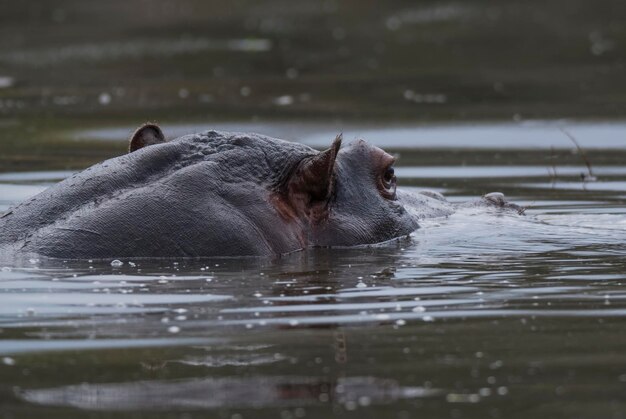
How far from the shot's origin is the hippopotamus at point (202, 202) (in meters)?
6.96

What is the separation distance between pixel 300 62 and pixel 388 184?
14292mm

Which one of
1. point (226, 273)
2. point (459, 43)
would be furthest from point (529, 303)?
point (459, 43)

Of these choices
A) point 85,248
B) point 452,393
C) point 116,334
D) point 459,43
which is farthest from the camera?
point 459,43

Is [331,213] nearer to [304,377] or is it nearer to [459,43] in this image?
[304,377]

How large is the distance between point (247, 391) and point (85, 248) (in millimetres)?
2248

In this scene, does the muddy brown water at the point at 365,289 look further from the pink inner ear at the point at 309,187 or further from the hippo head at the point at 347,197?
the pink inner ear at the point at 309,187

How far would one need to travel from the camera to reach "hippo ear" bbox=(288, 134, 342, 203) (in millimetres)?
7352

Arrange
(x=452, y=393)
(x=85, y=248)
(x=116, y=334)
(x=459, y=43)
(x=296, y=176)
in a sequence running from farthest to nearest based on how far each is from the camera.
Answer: (x=459, y=43), (x=296, y=176), (x=85, y=248), (x=116, y=334), (x=452, y=393)

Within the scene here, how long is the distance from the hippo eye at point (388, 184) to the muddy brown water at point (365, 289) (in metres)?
0.27

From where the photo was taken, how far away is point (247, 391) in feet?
16.1

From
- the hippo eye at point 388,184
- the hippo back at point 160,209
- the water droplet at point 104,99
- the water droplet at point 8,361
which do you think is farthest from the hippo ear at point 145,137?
the water droplet at point 104,99

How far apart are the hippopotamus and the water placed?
9 cm

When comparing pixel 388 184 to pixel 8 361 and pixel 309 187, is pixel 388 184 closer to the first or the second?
pixel 309 187

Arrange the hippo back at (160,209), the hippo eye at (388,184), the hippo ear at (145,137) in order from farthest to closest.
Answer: the hippo eye at (388,184)
the hippo ear at (145,137)
the hippo back at (160,209)
